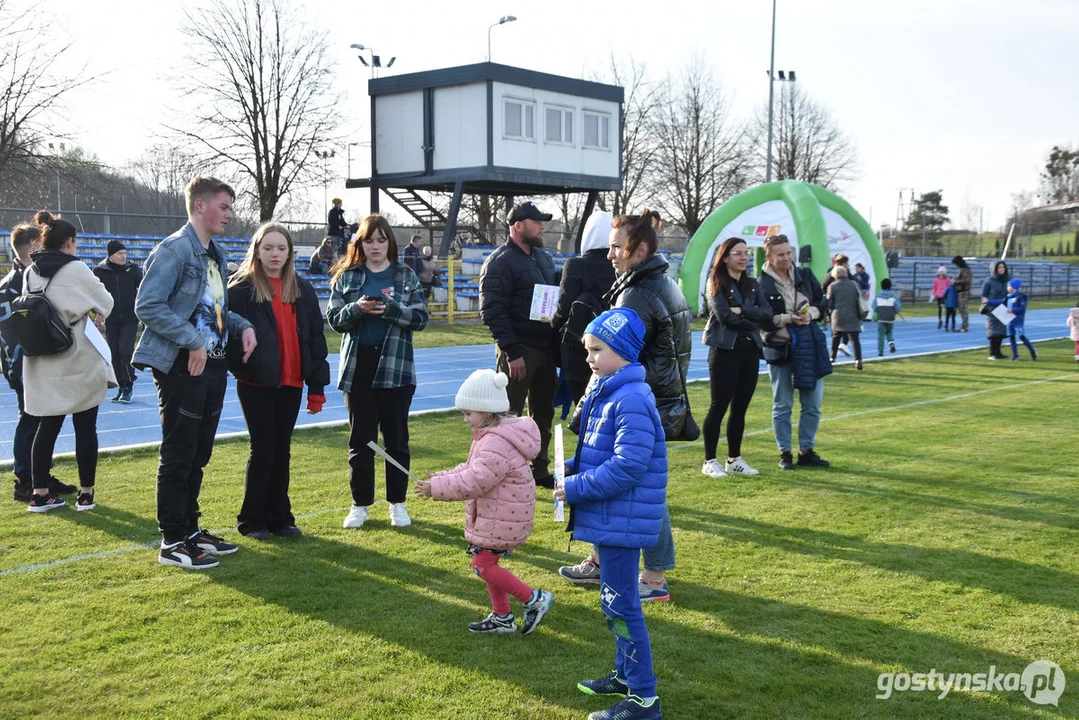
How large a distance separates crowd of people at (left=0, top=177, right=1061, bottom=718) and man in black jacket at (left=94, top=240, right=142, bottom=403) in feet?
13.9

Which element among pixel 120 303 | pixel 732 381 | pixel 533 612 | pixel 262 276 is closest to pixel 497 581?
pixel 533 612

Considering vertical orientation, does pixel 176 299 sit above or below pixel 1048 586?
above

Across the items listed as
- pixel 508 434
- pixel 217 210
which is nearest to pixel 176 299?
pixel 217 210

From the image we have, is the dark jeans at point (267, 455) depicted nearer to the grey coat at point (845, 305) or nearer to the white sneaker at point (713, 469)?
the white sneaker at point (713, 469)

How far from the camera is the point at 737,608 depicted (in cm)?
475

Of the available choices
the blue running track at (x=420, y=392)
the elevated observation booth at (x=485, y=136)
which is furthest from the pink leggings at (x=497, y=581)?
the elevated observation booth at (x=485, y=136)

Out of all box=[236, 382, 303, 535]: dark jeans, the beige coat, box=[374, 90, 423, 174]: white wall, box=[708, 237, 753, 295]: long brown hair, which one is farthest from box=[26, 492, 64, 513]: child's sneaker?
box=[374, 90, 423, 174]: white wall

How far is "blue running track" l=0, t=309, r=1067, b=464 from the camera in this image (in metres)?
9.90

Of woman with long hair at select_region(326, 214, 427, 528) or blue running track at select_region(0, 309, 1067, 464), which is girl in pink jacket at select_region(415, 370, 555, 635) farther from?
blue running track at select_region(0, 309, 1067, 464)

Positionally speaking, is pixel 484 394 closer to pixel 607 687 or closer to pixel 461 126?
pixel 607 687

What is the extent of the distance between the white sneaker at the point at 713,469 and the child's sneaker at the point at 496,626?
12.2 feet

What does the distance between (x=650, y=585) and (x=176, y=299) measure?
3106 millimetres

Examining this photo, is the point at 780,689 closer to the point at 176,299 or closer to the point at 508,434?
the point at 508,434

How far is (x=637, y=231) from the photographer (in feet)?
16.6
